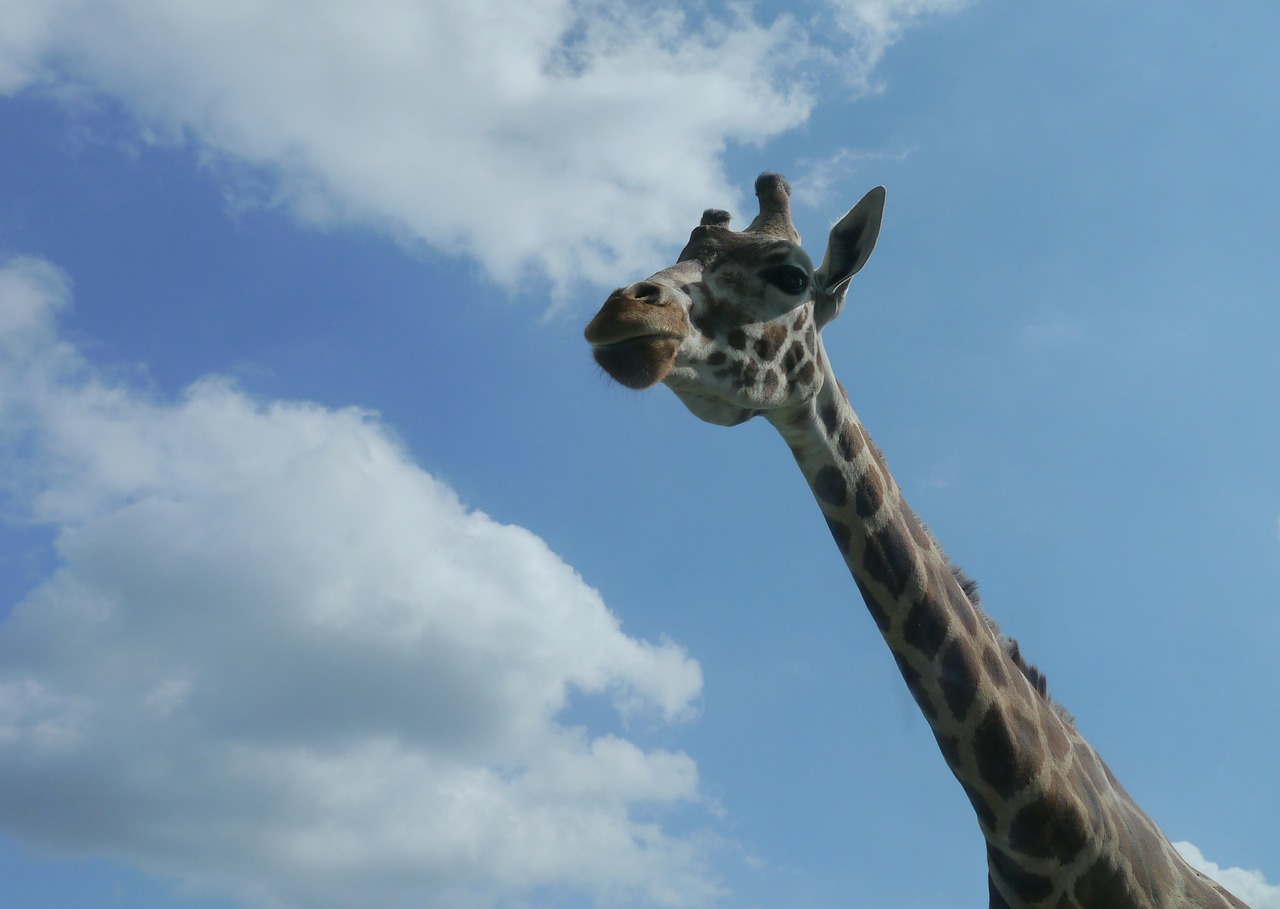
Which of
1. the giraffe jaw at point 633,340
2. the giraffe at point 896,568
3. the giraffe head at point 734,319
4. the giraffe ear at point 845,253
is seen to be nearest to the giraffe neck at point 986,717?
the giraffe at point 896,568

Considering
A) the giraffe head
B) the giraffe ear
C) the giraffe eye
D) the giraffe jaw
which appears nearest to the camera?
the giraffe jaw

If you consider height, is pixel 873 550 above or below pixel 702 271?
below

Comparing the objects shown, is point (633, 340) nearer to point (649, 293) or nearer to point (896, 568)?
point (649, 293)

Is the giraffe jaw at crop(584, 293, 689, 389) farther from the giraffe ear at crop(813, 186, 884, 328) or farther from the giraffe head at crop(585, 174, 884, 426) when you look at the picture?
the giraffe ear at crop(813, 186, 884, 328)

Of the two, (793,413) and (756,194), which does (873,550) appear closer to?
(793,413)

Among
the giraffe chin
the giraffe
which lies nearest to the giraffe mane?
the giraffe

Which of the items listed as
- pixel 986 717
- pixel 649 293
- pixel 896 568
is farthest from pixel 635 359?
pixel 986 717

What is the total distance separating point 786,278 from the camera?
7.07m

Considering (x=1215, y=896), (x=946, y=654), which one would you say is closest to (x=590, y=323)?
(x=946, y=654)

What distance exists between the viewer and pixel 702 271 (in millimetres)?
6965

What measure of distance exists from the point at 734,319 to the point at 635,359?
1129 mm

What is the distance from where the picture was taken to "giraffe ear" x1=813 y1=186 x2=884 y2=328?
286 inches

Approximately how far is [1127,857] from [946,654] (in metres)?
1.64

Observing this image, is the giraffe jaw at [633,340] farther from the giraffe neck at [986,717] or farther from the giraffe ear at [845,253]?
the giraffe ear at [845,253]
